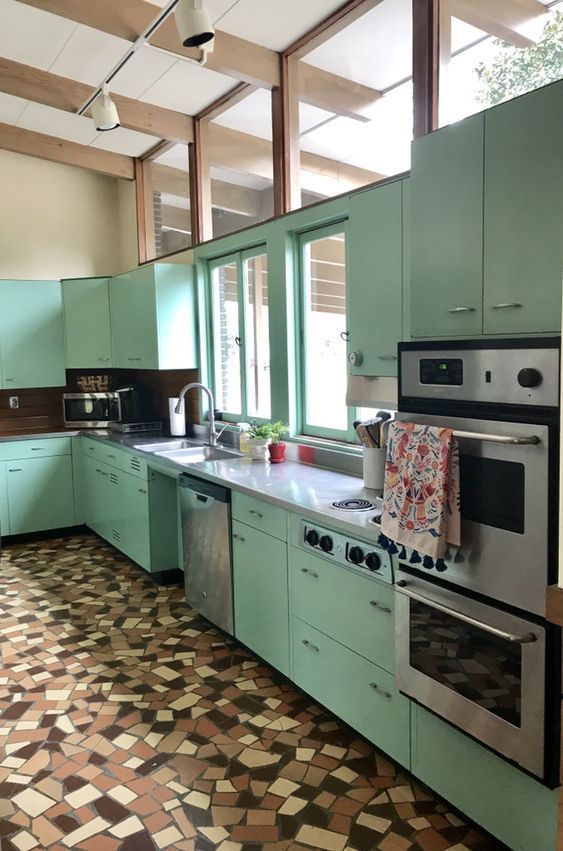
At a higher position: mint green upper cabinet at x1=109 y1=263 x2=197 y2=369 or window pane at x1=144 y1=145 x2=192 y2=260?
window pane at x1=144 y1=145 x2=192 y2=260

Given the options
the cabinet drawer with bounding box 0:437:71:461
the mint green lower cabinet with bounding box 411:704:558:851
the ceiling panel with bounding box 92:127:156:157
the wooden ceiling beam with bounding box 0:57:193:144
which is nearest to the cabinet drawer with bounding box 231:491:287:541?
the mint green lower cabinet with bounding box 411:704:558:851

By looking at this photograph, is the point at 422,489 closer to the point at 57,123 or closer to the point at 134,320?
the point at 134,320

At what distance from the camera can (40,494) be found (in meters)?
5.33

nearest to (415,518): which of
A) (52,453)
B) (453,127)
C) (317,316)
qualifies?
(453,127)

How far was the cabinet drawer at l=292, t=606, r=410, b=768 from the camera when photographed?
2209 millimetres

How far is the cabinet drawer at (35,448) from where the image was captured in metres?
5.16

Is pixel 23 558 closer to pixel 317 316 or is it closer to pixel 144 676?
pixel 144 676

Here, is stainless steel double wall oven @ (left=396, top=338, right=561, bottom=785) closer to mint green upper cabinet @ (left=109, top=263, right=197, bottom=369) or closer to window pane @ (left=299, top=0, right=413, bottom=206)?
window pane @ (left=299, top=0, right=413, bottom=206)

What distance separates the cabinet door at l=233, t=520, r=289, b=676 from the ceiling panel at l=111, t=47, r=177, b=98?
2.66 meters

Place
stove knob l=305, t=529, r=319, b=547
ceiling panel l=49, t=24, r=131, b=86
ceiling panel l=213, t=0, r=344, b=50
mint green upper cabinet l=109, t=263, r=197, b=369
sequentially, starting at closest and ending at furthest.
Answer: stove knob l=305, t=529, r=319, b=547, ceiling panel l=213, t=0, r=344, b=50, ceiling panel l=49, t=24, r=131, b=86, mint green upper cabinet l=109, t=263, r=197, b=369

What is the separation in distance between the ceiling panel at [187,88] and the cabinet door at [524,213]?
2.65 meters

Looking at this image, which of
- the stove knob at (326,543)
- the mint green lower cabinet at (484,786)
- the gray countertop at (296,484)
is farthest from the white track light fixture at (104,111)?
the mint green lower cabinet at (484,786)

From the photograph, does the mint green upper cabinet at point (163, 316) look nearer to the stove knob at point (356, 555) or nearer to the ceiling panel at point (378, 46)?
the ceiling panel at point (378, 46)

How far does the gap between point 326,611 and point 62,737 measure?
117cm
